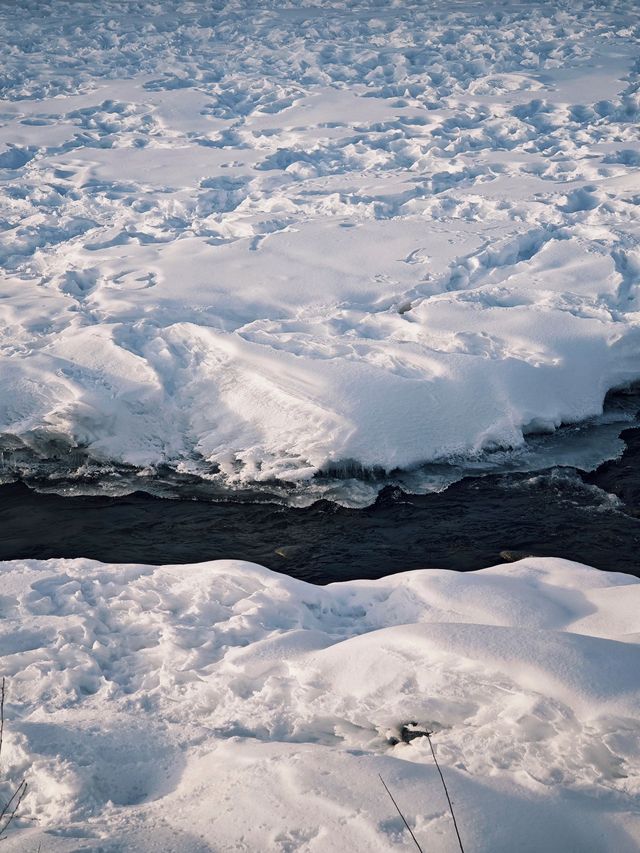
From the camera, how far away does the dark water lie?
4.62m

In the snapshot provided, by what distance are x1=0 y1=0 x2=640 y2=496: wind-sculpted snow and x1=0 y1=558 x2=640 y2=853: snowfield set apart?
157 cm

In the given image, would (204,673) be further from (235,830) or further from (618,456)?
(618,456)

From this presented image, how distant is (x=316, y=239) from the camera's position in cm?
790

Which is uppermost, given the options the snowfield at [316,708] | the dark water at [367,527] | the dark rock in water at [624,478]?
the snowfield at [316,708]

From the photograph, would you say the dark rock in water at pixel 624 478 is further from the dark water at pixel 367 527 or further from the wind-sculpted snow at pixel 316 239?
the wind-sculpted snow at pixel 316 239

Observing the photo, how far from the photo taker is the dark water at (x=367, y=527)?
4621 millimetres

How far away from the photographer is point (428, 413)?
5551 mm

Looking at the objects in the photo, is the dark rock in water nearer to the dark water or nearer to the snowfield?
the dark water

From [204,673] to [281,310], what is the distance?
406 centimetres

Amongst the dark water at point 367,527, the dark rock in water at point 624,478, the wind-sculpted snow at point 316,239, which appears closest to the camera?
the dark water at point 367,527

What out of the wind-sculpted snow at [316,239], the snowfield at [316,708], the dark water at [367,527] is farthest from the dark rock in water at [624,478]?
the snowfield at [316,708]

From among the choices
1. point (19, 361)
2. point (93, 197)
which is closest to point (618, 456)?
point (19, 361)

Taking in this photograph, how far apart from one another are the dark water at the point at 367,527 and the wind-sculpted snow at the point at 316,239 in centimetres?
39

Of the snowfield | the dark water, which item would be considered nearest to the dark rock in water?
the dark water
